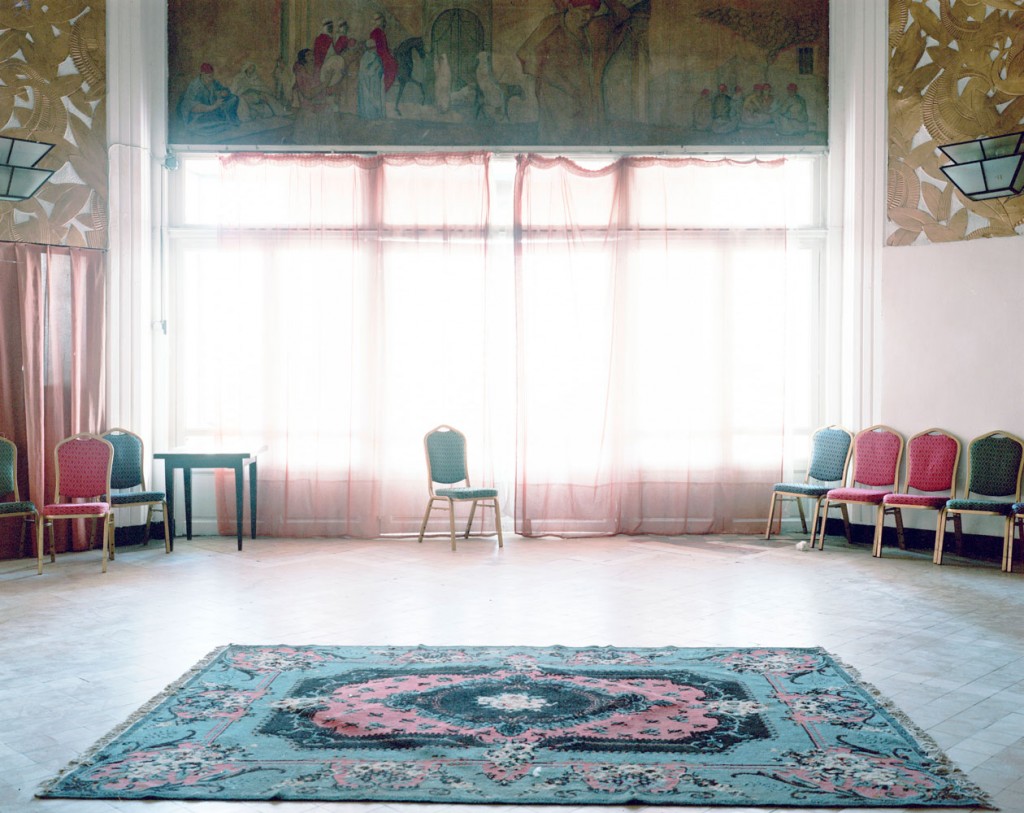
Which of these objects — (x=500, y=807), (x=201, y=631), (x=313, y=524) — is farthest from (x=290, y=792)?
(x=313, y=524)

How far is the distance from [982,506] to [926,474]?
757mm

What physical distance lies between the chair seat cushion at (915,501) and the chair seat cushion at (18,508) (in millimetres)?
6386

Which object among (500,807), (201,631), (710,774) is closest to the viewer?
(500,807)

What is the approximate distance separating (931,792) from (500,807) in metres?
1.40

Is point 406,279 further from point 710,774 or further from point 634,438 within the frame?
point 710,774

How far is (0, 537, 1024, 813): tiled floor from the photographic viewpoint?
4.19 m

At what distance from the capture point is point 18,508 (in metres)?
7.70

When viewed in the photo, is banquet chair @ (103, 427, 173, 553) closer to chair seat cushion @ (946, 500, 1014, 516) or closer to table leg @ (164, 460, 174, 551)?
table leg @ (164, 460, 174, 551)

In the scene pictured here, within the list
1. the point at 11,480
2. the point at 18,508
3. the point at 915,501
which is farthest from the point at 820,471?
the point at 11,480

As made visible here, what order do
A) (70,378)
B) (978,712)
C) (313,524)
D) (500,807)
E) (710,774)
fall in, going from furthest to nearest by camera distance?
(313,524)
(70,378)
(978,712)
(710,774)
(500,807)

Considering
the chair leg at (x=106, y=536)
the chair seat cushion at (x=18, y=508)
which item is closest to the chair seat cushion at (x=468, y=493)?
the chair leg at (x=106, y=536)

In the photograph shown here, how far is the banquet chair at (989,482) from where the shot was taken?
782 cm

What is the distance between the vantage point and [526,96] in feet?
30.5

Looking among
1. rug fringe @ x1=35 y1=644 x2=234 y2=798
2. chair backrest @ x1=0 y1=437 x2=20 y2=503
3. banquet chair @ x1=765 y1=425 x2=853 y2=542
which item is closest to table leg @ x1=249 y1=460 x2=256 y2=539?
chair backrest @ x1=0 y1=437 x2=20 y2=503
